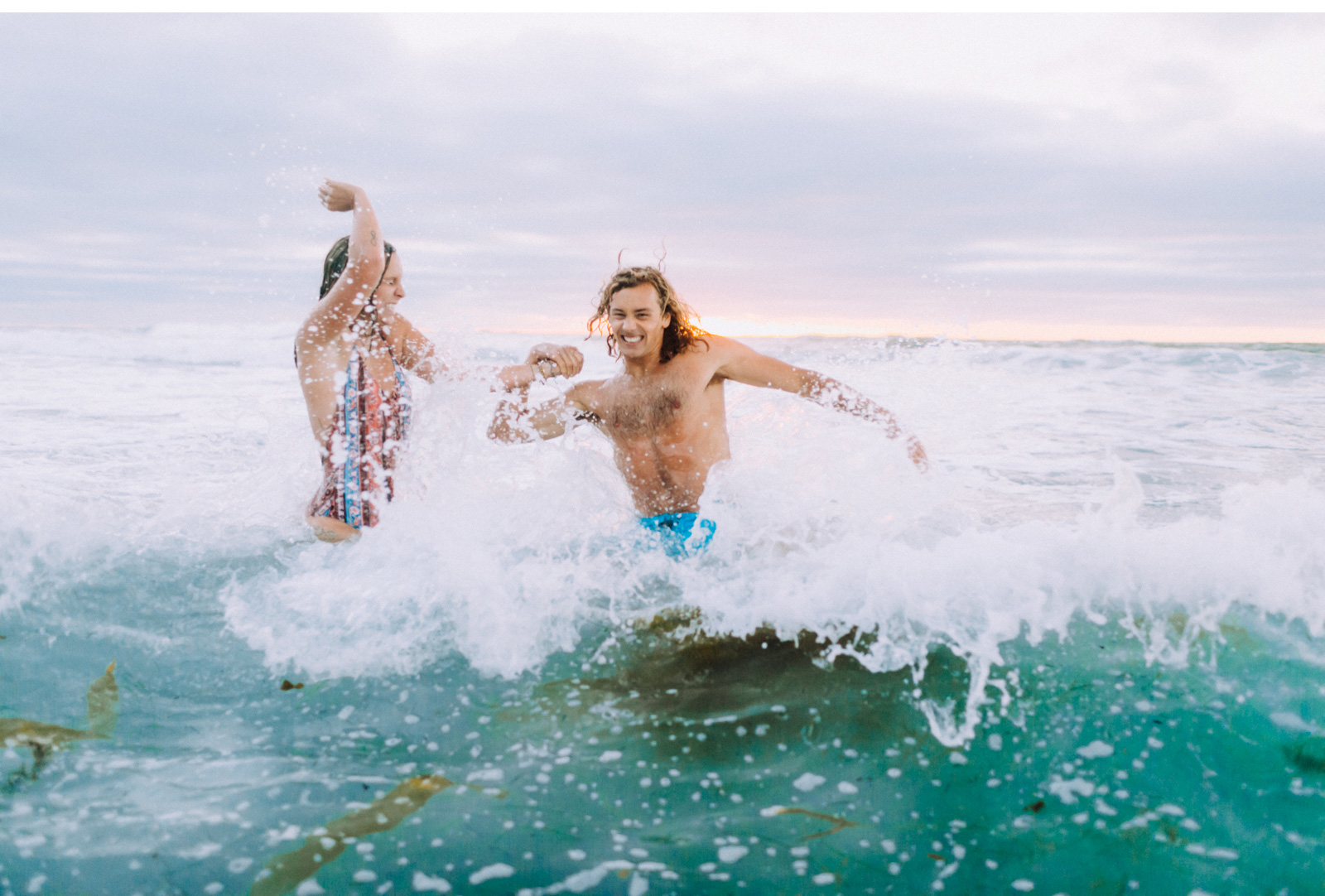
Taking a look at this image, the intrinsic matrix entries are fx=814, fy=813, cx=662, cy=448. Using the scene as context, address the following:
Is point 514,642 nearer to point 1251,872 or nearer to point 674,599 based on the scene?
point 674,599

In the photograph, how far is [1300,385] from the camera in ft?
38.1

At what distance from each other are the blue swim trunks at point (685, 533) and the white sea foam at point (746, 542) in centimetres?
7

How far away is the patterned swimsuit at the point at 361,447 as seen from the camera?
415 centimetres

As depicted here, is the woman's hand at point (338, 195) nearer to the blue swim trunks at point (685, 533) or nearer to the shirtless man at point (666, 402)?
the shirtless man at point (666, 402)

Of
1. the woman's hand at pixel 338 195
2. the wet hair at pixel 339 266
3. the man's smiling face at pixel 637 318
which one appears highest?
the woman's hand at pixel 338 195

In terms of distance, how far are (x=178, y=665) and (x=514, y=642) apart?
1485 millimetres

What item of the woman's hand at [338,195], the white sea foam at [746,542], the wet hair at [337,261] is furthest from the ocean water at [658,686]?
the woman's hand at [338,195]

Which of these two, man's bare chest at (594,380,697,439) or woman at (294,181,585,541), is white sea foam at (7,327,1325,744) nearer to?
woman at (294,181,585,541)

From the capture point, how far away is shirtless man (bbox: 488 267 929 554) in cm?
413

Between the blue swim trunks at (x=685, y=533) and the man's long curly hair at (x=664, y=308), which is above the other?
the man's long curly hair at (x=664, y=308)

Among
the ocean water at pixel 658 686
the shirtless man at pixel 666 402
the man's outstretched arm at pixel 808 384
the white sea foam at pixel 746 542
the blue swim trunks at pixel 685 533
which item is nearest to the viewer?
the ocean water at pixel 658 686

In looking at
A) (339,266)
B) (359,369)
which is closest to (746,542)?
(359,369)

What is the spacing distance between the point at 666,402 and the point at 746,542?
0.84 m

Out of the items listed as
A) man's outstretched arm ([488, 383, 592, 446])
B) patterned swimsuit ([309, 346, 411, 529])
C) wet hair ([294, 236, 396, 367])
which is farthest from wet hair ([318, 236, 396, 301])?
man's outstretched arm ([488, 383, 592, 446])
